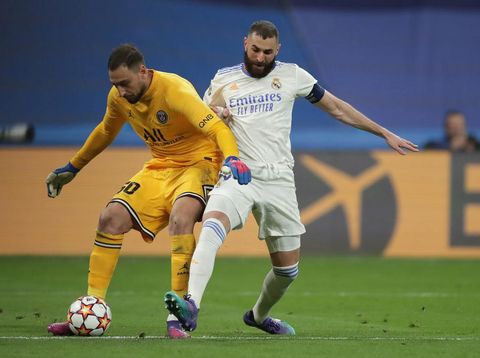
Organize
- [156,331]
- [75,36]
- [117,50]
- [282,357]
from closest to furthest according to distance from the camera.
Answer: [282,357] < [117,50] < [156,331] < [75,36]

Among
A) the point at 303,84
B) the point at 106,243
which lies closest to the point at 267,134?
the point at 303,84

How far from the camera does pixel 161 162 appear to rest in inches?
303

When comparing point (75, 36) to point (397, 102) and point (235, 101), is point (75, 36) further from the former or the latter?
point (235, 101)

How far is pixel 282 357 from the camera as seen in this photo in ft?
20.4

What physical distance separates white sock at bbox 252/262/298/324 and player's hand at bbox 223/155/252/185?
1050 mm

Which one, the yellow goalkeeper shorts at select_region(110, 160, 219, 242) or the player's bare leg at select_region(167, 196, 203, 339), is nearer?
the player's bare leg at select_region(167, 196, 203, 339)

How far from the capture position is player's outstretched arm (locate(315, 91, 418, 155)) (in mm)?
7586

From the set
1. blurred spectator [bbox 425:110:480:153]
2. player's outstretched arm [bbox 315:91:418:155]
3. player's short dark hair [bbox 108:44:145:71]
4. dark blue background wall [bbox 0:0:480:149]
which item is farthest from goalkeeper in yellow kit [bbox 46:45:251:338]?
dark blue background wall [bbox 0:0:480:149]

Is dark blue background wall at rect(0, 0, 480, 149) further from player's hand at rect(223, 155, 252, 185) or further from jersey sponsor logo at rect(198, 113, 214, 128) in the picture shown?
player's hand at rect(223, 155, 252, 185)

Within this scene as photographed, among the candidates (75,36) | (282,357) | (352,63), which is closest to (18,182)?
(75,36)

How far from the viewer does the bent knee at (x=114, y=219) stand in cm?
736

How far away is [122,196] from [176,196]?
0.37 meters

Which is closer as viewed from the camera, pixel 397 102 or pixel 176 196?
pixel 176 196

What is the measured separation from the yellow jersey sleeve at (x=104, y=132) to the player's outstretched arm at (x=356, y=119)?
4.63 ft
